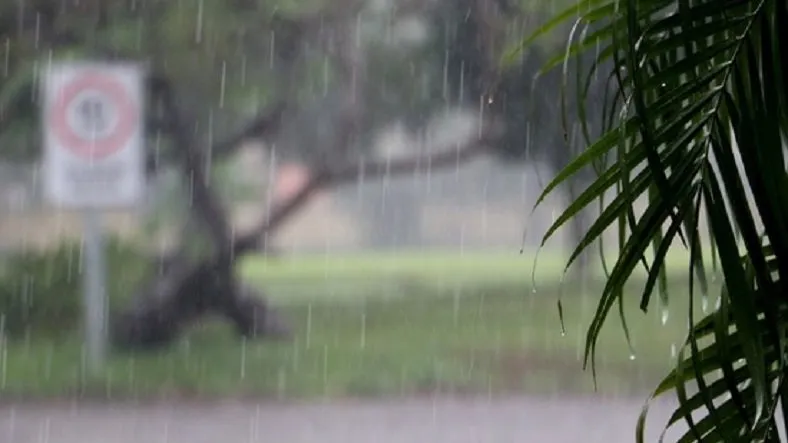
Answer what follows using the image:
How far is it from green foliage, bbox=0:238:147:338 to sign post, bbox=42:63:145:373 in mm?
38

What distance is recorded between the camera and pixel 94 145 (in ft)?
8.66

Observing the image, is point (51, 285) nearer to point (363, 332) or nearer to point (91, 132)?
point (91, 132)

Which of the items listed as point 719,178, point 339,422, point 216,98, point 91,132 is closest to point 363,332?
point 339,422

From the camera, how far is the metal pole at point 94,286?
2.68 m

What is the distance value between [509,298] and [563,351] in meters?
0.18

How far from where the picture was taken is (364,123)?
2.71m

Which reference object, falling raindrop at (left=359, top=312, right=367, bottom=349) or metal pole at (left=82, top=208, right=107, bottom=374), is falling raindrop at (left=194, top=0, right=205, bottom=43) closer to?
metal pole at (left=82, top=208, right=107, bottom=374)

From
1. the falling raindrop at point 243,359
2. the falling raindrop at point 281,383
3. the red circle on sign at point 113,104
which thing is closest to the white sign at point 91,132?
the red circle on sign at point 113,104

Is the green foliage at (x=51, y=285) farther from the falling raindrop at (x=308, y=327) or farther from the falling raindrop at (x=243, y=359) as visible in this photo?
the falling raindrop at (x=308, y=327)

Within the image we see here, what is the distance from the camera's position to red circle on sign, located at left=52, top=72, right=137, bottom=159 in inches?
103

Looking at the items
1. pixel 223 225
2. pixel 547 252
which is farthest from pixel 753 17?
pixel 223 225

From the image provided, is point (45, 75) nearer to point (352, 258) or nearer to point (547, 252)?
point (352, 258)

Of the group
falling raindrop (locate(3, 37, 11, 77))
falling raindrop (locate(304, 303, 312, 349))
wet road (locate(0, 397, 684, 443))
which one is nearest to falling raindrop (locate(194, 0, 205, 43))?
falling raindrop (locate(3, 37, 11, 77))

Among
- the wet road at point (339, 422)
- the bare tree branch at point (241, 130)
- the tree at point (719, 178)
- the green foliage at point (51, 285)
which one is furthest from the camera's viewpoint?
the bare tree branch at point (241, 130)
